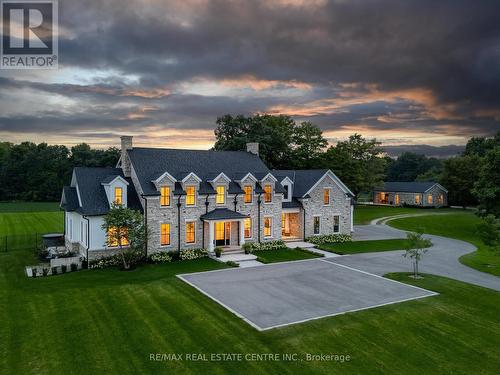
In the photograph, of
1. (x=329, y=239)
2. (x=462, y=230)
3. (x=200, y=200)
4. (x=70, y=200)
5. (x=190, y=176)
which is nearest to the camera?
(x=70, y=200)

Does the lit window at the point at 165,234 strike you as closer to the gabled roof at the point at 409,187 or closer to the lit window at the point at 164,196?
the lit window at the point at 164,196

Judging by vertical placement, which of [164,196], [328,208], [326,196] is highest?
[164,196]

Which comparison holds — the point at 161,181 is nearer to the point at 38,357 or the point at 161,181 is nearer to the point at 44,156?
the point at 38,357

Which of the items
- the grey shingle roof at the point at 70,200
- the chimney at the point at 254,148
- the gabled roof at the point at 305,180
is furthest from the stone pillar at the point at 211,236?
the chimney at the point at 254,148

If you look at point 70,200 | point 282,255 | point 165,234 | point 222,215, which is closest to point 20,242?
point 70,200

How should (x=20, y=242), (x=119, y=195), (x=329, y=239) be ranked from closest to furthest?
(x=119, y=195)
(x=20, y=242)
(x=329, y=239)

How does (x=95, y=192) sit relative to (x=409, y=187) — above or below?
below

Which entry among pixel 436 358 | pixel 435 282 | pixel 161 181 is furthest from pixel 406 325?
pixel 161 181

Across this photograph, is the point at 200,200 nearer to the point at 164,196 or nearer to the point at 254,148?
the point at 164,196
